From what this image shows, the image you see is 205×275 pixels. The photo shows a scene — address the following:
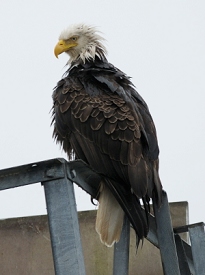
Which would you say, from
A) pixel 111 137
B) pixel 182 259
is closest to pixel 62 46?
pixel 111 137

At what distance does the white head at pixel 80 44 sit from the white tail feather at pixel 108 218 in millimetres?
1735

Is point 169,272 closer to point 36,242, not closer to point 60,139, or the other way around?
point 60,139

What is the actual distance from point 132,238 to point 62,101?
73.6 inches

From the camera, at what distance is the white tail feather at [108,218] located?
4876mm

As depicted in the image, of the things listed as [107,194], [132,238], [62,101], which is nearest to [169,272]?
[107,194]

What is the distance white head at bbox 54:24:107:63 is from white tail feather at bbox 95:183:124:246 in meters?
1.74

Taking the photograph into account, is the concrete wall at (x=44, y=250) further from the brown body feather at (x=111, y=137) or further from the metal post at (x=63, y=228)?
the metal post at (x=63, y=228)

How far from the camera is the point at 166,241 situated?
4.44 metres

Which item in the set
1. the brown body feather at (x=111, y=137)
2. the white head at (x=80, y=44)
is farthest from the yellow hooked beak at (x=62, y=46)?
the brown body feather at (x=111, y=137)

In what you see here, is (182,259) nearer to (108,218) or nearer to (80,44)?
(108,218)

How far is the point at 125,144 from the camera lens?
513 centimetres

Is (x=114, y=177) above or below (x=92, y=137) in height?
below

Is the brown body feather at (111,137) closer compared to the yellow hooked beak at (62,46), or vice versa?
the brown body feather at (111,137)

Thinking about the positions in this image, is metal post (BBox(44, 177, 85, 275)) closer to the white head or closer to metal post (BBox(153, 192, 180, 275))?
metal post (BBox(153, 192, 180, 275))
